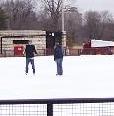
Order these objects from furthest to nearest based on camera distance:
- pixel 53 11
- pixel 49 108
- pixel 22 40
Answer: pixel 53 11 < pixel 22 40 < pixel 49 108

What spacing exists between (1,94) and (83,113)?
6692 millimetres

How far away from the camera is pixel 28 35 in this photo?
50.0 meters

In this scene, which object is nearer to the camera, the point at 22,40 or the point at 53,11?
the point at 22,40

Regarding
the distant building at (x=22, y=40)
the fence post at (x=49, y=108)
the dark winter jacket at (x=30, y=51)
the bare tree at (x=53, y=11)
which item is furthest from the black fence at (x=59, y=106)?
the bare tree at (x=53, y=11)

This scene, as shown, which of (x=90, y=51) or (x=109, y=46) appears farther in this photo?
(x=109, y=46)

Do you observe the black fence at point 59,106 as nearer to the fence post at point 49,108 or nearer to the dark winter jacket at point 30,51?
the fence post at point 49,108

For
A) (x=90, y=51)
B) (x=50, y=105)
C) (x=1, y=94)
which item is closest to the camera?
(x=50, y=105)

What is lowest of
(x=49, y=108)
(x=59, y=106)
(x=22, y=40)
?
(x=22, y=40)

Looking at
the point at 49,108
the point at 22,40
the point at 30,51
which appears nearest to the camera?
the point at 49,108

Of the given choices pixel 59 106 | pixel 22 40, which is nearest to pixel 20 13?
pixel 22 40

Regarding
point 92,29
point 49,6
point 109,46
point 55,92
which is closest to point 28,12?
point 49,6

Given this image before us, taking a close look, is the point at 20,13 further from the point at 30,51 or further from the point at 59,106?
the point at 59,106

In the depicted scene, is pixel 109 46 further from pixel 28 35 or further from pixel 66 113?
pixel 66 113

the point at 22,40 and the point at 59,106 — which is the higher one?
the point at 59,106
